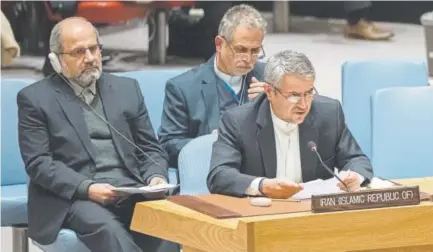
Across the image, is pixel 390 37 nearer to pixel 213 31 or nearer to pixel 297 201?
pixel 213 31

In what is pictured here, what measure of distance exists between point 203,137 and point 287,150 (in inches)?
19.8

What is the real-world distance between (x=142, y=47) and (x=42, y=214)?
6.47m

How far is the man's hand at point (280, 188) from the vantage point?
381 centimetres

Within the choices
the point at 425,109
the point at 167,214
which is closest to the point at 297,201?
the point at 167,214

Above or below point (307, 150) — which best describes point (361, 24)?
below

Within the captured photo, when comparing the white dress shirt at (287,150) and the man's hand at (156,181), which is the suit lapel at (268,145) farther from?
the man's hand at (156,181)

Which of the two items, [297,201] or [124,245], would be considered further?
[124,245]

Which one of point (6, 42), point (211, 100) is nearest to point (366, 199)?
point (211, 100)

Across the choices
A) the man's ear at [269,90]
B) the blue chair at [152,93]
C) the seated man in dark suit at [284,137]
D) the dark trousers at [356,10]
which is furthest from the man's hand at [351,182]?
the dark trousers at [356,10]

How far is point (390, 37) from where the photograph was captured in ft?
36.8

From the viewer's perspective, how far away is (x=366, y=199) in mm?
3539

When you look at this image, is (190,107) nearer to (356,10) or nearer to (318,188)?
(318,188)

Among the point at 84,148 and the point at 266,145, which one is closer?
the point at 266,145

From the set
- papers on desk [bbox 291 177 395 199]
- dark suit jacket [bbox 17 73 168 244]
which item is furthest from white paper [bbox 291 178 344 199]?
dark suit jacket [bbox 17 73 168 244]
